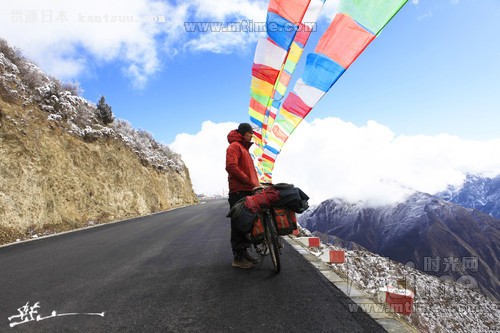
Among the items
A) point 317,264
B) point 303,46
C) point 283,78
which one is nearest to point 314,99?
point 303,46

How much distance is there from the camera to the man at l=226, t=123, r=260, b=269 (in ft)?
16.8

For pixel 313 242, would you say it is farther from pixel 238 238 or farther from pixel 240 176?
pixel 240 176

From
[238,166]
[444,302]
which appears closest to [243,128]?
[238,166]

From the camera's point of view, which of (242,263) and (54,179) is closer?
(242,263)

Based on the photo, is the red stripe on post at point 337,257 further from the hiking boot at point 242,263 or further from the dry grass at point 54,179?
the dry grass at point 54,179

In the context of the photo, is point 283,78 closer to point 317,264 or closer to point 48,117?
point 317,264

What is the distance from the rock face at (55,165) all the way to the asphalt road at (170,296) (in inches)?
255

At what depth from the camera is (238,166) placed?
519 cm

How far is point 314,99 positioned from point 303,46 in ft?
6.57

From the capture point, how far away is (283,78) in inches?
483

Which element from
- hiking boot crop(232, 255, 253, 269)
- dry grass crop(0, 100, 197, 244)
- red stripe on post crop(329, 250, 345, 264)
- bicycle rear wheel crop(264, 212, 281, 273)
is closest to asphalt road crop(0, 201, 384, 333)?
hiking boot crop(232, 255, 253, 269)

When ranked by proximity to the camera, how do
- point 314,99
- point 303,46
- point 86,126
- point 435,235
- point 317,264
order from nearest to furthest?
1. point 317,264
2. point 314,99
3. point 303,46
4. point 86,126
5. point 435,235

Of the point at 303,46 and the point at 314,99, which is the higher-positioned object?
the point at 303,46

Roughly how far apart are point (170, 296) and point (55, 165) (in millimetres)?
13818
